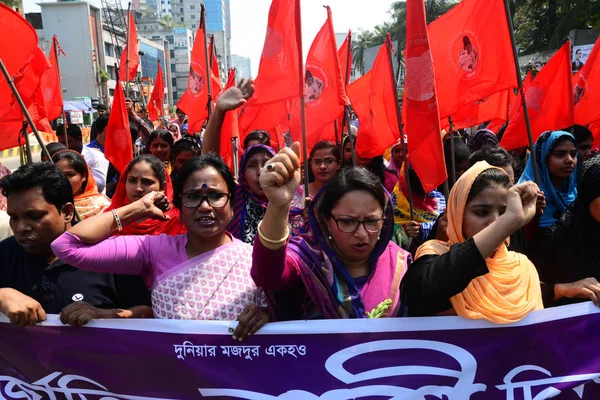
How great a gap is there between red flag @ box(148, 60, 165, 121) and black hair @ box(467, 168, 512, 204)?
38.8 feet

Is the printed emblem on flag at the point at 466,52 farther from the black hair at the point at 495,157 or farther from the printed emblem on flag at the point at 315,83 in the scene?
the printed emblem on flag at the point at 315,83

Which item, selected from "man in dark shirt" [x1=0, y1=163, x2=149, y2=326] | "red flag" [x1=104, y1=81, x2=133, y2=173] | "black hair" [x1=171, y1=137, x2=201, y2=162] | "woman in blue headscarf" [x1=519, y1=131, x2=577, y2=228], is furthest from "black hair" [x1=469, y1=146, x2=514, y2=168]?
"red flag" [x1=104, y1=81, x2=133, y2=173]

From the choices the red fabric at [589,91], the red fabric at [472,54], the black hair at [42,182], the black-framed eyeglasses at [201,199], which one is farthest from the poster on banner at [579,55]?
the black hair at [42,182]

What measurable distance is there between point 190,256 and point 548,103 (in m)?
3.99

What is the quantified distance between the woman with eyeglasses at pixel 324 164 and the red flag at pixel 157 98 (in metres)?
9.77

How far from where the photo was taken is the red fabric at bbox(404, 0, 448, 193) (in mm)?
2963

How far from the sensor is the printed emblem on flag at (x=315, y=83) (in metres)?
4.54

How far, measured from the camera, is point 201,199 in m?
2.03

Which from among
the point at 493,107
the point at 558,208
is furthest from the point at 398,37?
the point at 558,208

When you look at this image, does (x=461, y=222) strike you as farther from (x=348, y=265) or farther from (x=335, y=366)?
(x=335, y=366)

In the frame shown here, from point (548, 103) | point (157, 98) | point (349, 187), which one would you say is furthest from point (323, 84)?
point (157, 98)

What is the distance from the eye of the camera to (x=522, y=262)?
1933mm

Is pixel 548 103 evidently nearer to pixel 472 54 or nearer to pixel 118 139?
pixel 472 54

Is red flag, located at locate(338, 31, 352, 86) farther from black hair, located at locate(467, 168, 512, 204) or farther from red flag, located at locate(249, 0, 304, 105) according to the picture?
black hair, located at locate(467, 168, 512, 204)
